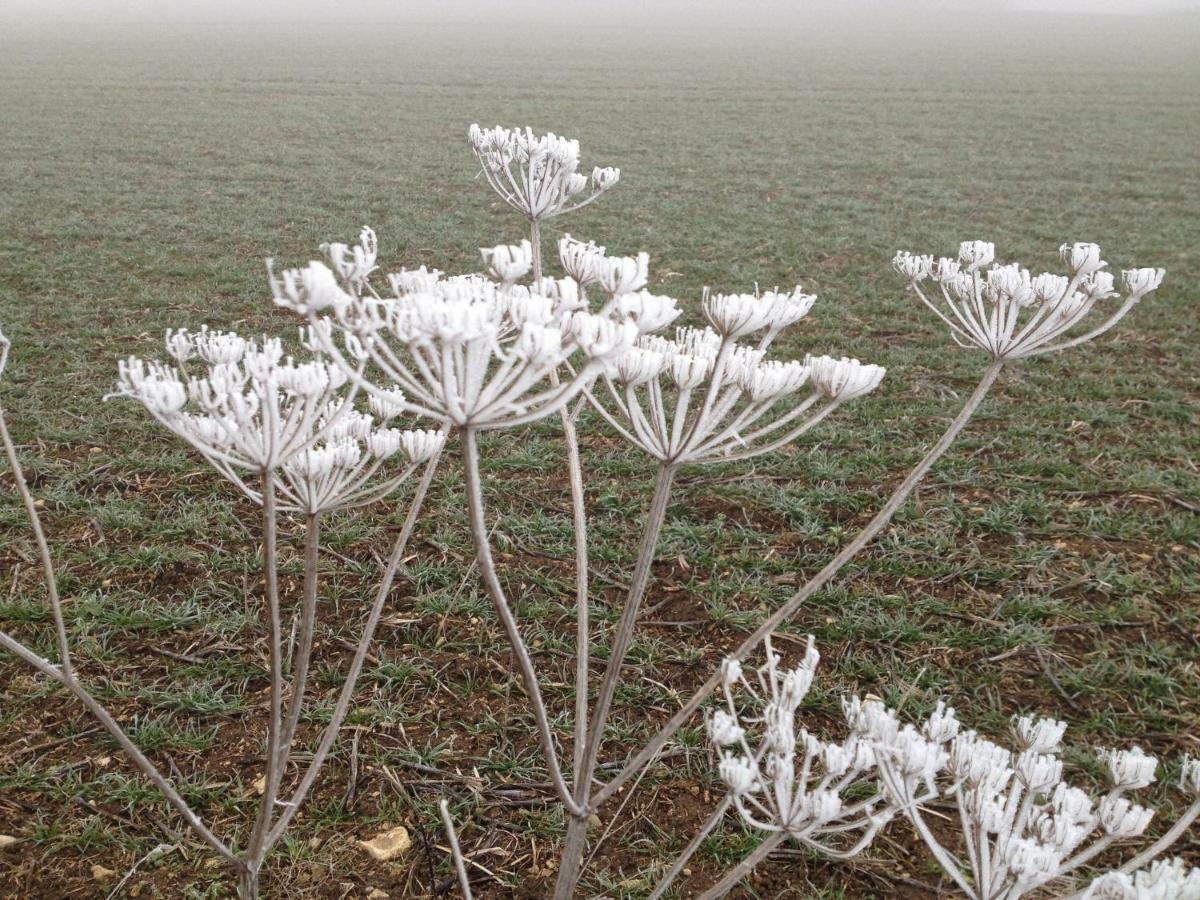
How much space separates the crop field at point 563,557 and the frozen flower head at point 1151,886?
157 cm

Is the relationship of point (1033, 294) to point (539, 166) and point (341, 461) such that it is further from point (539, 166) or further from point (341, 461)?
point (341, 461)

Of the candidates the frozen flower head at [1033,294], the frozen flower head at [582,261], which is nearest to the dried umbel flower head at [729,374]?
the frozen flower head at [582,261]

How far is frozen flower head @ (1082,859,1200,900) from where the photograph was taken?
1.00 metres

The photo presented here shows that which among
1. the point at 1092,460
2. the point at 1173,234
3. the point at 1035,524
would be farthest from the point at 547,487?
the point at 1173,234

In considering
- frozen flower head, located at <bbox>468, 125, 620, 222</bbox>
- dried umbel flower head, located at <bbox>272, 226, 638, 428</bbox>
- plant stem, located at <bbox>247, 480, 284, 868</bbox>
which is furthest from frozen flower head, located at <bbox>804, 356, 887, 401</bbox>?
plant stem, located at <bbox>247, 480, 284, 868</bbox>

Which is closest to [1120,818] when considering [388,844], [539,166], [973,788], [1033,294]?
[973,788]

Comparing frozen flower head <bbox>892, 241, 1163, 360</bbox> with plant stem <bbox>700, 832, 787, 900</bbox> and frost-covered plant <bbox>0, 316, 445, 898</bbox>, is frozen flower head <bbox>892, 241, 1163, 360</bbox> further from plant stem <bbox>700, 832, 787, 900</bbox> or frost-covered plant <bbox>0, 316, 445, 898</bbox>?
frost-covered plant <bbox>0, 316, 445, 898</bbox>

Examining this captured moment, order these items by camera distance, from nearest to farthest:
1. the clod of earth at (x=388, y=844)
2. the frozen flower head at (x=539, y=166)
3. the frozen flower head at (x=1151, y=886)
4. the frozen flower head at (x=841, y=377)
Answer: the frozen flower head at (x=1151, y=886)
the frozen flower head at (x=841, y=377)
the frozen flower head at (x=539, y=166)
the clod of earth at (x=388, y=844)

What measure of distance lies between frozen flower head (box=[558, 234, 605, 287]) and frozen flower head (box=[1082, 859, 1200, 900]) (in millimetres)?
1032

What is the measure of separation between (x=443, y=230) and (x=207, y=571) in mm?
7130

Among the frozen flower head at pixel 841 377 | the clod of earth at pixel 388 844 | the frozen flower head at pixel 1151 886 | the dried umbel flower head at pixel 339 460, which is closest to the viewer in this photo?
the frozen flower head at pixel 1151 886

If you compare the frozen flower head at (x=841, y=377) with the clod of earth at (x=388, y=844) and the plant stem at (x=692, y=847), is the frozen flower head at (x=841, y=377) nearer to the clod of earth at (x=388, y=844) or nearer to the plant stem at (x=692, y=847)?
the plant stem at (x=692, y=847)

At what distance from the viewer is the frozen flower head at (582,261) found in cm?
142

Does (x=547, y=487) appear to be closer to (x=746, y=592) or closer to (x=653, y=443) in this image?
(x=746, y=592)
